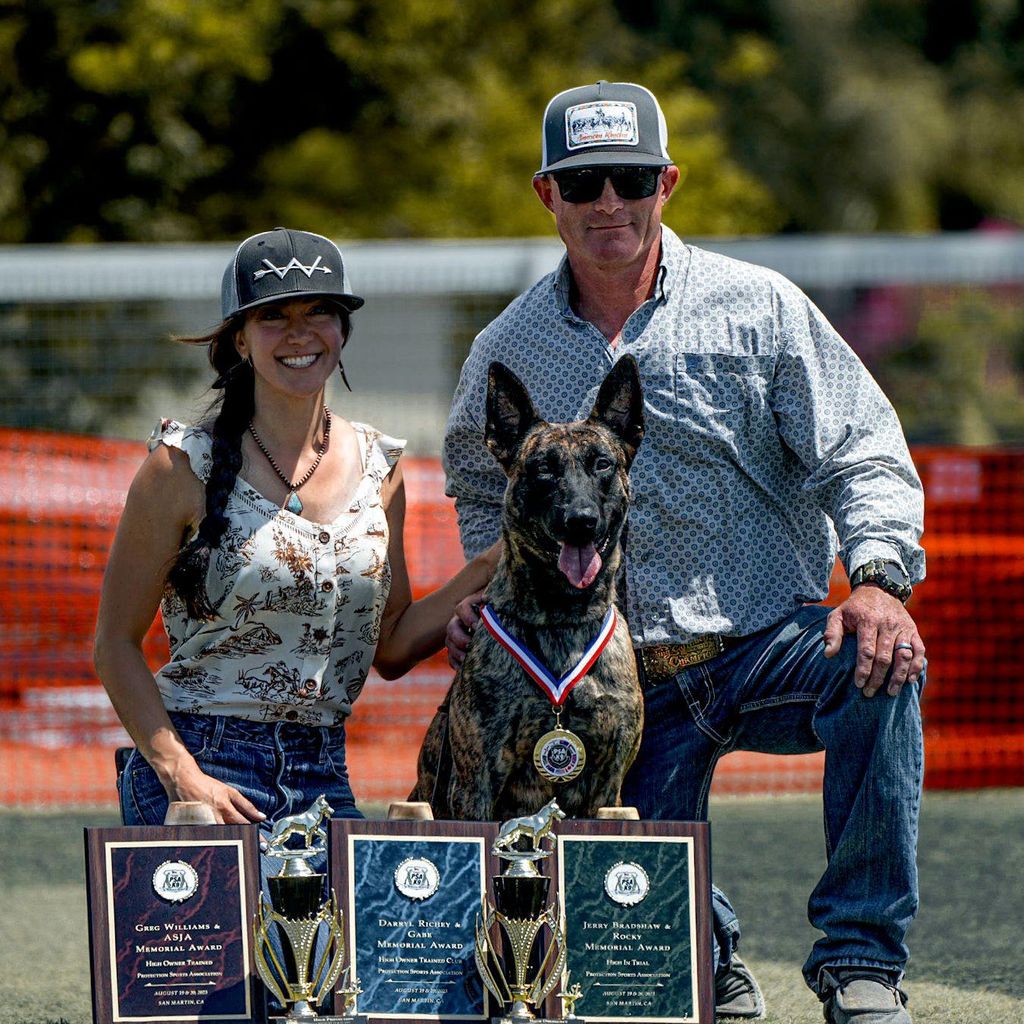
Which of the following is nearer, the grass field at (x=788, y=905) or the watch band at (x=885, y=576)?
the watch band at (x=885, y=576)

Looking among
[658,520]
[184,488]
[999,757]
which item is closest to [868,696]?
[658,520]

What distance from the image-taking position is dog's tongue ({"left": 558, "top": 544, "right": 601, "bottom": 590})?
3455mm

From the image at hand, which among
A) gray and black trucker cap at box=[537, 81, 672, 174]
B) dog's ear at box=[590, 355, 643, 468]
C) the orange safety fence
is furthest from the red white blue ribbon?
the orange safety fence

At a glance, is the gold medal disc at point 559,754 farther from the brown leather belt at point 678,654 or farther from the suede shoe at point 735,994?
the suede shoe at point 735,994

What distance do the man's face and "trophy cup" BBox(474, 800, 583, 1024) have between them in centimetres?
133

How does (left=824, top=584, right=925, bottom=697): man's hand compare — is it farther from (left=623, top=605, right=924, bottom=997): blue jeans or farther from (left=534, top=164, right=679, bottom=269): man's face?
(left=534, top=164, right=679, bottom=269): man's face

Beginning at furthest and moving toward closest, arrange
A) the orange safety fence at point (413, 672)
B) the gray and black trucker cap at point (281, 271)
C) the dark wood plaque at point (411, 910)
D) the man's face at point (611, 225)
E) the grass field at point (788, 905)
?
the orange safety fence at point (413, 672), the grass field at point (788, 905), the man's face at point (611, 225), the gray and black trucker cap at point (281, 271), the dark wood plaque at point (411, 910)

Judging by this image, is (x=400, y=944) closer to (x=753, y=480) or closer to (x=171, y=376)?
(x=753, y=480)

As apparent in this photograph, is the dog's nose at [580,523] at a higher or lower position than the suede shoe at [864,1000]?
higher

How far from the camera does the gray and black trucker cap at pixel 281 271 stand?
3.49 m

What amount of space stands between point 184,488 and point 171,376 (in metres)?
5.23

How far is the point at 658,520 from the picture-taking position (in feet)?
12.4

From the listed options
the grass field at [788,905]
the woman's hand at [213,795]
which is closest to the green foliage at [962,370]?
the grass field at [788,905]

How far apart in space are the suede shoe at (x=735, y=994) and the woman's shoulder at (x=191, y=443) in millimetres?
1585
